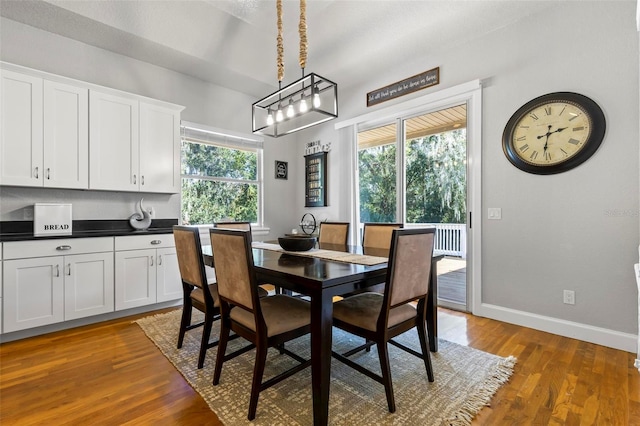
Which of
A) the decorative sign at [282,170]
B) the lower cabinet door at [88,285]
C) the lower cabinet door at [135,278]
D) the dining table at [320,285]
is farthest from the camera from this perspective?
the decorative sign at [282,170]

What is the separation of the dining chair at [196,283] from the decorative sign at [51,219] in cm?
152

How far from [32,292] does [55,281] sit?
0.52 feet

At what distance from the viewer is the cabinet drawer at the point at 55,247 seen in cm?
240

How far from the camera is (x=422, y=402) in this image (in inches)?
65.0

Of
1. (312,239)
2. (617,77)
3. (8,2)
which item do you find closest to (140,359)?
(312,239)

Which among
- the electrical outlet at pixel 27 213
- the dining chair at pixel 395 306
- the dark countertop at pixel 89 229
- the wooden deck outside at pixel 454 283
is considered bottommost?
the wooden deck outside at pixel 454 283

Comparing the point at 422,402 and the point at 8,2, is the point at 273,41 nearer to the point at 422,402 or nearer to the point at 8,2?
the point at 8,2

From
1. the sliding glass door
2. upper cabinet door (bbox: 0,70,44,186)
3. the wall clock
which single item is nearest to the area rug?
the sliding glass door

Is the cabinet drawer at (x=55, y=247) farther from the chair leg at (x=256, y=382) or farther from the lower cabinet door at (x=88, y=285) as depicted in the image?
the chair leg at (x=256, y=382)

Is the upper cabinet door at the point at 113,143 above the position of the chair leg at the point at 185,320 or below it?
above

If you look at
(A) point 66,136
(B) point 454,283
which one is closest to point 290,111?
(A) point 66,136

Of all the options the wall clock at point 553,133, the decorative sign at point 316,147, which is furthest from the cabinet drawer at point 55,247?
the wall clock at point 553,133

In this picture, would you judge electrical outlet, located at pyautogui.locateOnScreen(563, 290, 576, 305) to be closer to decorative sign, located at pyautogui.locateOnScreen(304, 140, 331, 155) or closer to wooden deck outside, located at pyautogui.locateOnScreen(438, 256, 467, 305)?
wooden deck outside, located at pyautogui.locateOnScreen(438, 256, 467, 305)

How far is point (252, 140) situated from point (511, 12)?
3.35 metres
